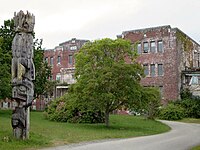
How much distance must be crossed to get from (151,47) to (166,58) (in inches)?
120

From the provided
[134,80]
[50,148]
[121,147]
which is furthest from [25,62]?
[134,80]

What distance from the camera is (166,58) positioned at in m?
51.3

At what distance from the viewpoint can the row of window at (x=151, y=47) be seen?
5228 cm

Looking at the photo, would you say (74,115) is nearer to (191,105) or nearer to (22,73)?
(22,73)

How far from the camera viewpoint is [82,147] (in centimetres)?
1633

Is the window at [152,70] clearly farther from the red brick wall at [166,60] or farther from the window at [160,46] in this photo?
the window at [160,46]

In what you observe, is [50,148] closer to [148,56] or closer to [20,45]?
[20,45]

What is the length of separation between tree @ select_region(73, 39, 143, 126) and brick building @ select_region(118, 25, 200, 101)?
71.1ft

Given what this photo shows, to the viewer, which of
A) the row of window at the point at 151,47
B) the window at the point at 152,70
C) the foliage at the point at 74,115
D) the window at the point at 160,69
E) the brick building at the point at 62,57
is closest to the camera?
the foliage at the point at 74,115

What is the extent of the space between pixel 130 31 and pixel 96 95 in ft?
97.0

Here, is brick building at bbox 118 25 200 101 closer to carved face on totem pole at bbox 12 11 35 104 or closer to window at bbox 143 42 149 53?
window at bbox 143 42 149 53

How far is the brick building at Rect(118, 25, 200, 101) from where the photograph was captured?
166 ft

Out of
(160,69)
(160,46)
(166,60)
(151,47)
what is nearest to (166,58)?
(166,60)

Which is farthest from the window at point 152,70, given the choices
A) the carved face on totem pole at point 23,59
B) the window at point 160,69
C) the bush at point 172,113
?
the carved face on totem pole at point 23,59
